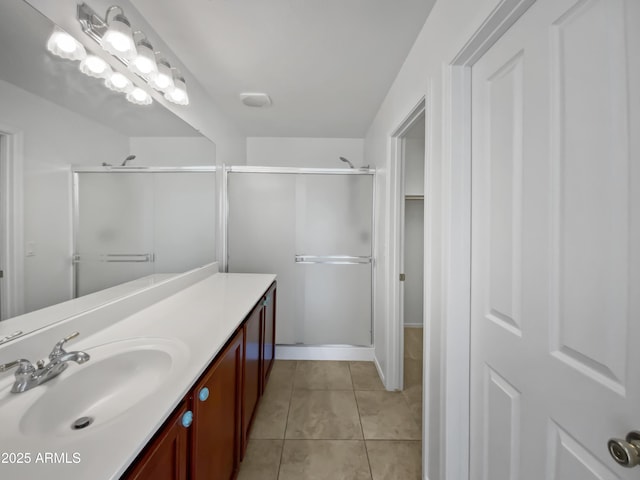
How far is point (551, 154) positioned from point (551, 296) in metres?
0.39

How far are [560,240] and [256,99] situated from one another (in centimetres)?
226

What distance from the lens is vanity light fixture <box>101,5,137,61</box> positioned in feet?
3.61

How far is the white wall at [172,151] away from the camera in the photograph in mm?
1386

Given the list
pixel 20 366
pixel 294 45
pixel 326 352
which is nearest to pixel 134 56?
pixel 294 45

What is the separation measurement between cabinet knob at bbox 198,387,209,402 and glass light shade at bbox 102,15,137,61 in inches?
58.7

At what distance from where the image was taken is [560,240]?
2.17 ft

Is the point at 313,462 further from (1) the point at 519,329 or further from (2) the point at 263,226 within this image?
(2) the point at 263,226

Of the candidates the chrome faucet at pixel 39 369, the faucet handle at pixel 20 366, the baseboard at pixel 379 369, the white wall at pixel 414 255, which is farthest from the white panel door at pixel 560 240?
the white wall at pixel 414 255

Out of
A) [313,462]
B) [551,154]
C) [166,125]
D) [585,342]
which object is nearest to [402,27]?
[551,154]

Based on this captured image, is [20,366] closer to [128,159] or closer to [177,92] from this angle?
[128,159]

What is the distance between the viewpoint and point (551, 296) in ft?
2.26

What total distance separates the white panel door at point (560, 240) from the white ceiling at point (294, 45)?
73 centimetres

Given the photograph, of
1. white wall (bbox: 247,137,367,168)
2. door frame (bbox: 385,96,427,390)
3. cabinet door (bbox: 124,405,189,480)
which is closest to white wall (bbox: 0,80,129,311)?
cabinet door (bbox: 124,405,189,480)

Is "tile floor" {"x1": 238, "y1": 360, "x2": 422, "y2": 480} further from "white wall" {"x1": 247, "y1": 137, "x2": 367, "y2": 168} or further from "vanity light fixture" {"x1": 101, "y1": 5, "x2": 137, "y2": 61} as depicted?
"white wall" {"x1": 247, "y1": 137, "x2": 367, "y2": 168}
